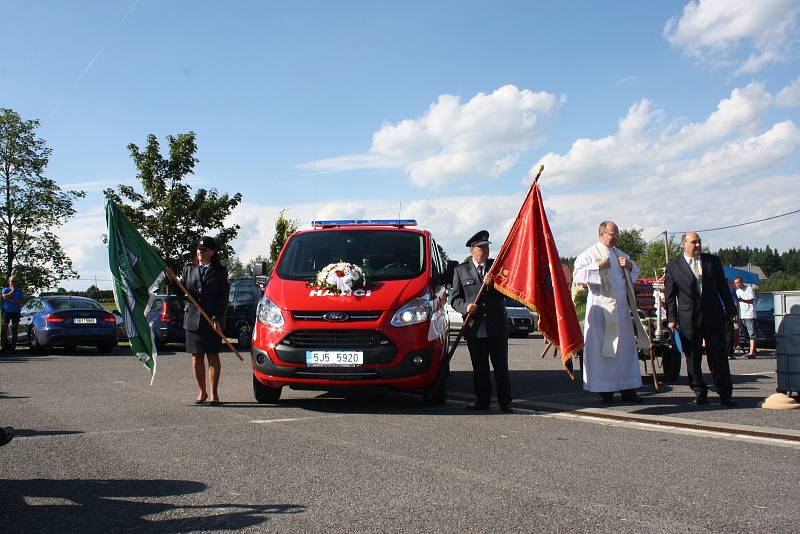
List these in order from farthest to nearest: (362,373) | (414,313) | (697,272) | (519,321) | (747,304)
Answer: (519,321)
(747,304)
(697,272)
(414,313)
(362,373)

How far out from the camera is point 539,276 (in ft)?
29.2

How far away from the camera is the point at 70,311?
20.4 metres

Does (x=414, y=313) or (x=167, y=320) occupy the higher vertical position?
(x=167, y=320)

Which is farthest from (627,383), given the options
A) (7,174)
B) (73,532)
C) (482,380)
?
(7,174)

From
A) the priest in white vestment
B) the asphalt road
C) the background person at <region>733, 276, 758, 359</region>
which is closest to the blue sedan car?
the asphalt road

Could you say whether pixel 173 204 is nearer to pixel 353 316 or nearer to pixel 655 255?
pixel 353 316

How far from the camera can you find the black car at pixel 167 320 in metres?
20.2

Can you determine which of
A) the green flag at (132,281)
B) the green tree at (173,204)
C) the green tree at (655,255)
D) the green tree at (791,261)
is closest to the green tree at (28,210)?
the green tree at (173,204)

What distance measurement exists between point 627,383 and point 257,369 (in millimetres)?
4281

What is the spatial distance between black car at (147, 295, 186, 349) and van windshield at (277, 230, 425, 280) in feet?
37.1

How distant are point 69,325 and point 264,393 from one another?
12875mm

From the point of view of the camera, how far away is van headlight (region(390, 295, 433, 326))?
8500 mm

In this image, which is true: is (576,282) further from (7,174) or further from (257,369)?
(7,174)

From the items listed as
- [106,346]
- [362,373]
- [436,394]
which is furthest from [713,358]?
[106,346]
